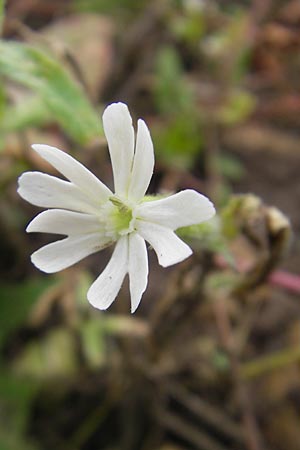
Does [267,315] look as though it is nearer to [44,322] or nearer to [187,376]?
[187,376]

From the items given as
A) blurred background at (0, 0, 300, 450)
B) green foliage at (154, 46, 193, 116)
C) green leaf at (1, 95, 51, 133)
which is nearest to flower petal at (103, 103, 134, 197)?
blurred background at (0, 0, 300, 450)

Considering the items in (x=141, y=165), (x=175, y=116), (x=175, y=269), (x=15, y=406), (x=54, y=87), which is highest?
(x=175, y=116)

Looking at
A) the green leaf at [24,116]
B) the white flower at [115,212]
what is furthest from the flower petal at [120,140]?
the green leaf at [24,116]

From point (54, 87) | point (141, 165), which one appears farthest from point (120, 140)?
point (54, 87)

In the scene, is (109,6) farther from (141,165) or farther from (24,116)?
(141,165)

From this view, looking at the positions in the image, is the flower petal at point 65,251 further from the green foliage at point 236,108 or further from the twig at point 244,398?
the green foliage at point 236,108

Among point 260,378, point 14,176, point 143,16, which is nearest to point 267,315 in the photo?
point 260,378
